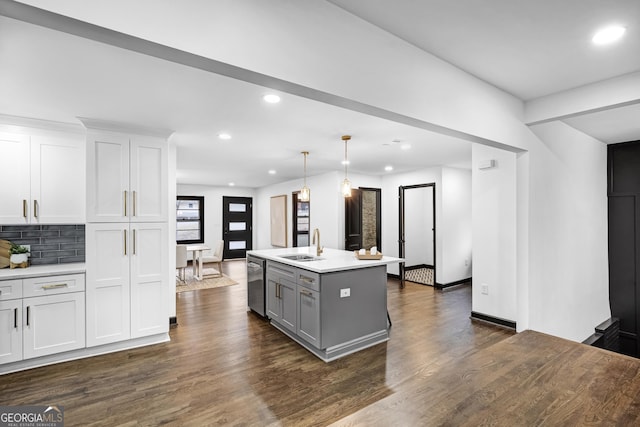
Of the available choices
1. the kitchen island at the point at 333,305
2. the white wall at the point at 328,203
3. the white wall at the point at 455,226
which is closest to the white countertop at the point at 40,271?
the kitchen island at the point at 333,305

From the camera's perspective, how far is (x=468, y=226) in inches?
269

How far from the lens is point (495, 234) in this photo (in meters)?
3.88

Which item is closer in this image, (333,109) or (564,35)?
(564,35)

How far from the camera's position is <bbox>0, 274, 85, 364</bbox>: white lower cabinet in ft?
9.53

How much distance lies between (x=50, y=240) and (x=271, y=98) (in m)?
3.07

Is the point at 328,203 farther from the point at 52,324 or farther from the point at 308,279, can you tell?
the point at 52,324

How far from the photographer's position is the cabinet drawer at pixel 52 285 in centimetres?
299

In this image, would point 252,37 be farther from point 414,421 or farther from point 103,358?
point 103,358

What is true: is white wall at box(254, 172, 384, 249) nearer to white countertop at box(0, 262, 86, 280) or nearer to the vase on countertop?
white countertop at box(0, 262, 86, 280)

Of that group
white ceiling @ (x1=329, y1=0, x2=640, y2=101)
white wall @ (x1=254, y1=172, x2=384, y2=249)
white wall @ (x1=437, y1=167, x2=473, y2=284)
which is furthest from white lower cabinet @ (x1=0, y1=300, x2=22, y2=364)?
white wall @ (x1=437, y1=167, x2=473, y2=284)

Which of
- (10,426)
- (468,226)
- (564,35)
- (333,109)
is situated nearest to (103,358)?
(10,426)

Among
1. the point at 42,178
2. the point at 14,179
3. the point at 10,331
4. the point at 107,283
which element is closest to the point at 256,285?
the point at 107,283

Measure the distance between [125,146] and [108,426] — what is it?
2.64 m

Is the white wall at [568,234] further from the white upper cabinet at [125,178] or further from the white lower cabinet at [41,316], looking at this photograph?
the white lower cabinet at [41,316]
